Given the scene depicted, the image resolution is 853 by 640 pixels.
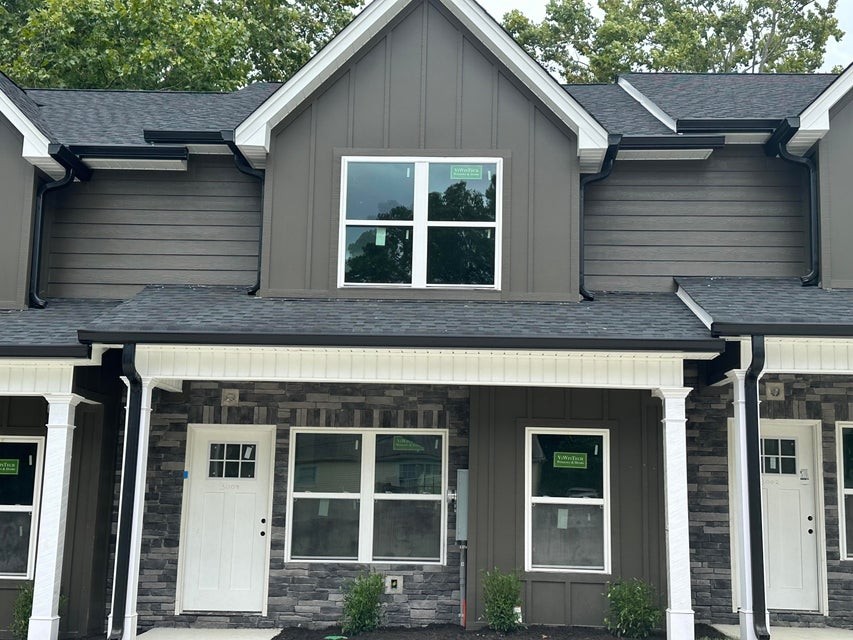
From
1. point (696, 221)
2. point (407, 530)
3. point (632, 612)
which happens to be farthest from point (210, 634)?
point (696, 221)

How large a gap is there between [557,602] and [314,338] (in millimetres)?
3824

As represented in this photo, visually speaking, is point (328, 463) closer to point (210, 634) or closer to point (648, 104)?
point (210, 634)

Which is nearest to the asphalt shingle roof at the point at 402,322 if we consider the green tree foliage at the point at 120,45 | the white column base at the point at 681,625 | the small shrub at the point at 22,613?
the white column base at the point at 681,625

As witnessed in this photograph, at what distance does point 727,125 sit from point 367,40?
4.00m

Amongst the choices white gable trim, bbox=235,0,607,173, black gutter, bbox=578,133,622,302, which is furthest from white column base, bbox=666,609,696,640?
white gable trim, bbox=235,0,607,173

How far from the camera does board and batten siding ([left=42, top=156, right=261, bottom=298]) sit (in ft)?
33.0

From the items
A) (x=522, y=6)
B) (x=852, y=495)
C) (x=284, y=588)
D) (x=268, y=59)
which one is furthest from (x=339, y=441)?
(x=522, y=6)

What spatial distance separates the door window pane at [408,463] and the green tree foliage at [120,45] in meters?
11.3

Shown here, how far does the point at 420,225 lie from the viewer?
31.4 feet

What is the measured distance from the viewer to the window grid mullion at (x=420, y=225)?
951cm

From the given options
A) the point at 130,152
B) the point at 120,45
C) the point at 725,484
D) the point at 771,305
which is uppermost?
the point at 120,45

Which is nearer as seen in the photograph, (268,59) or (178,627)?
(178,627)

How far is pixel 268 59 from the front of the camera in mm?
22750

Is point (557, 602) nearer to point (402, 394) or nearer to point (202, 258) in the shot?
point (402, 394)
